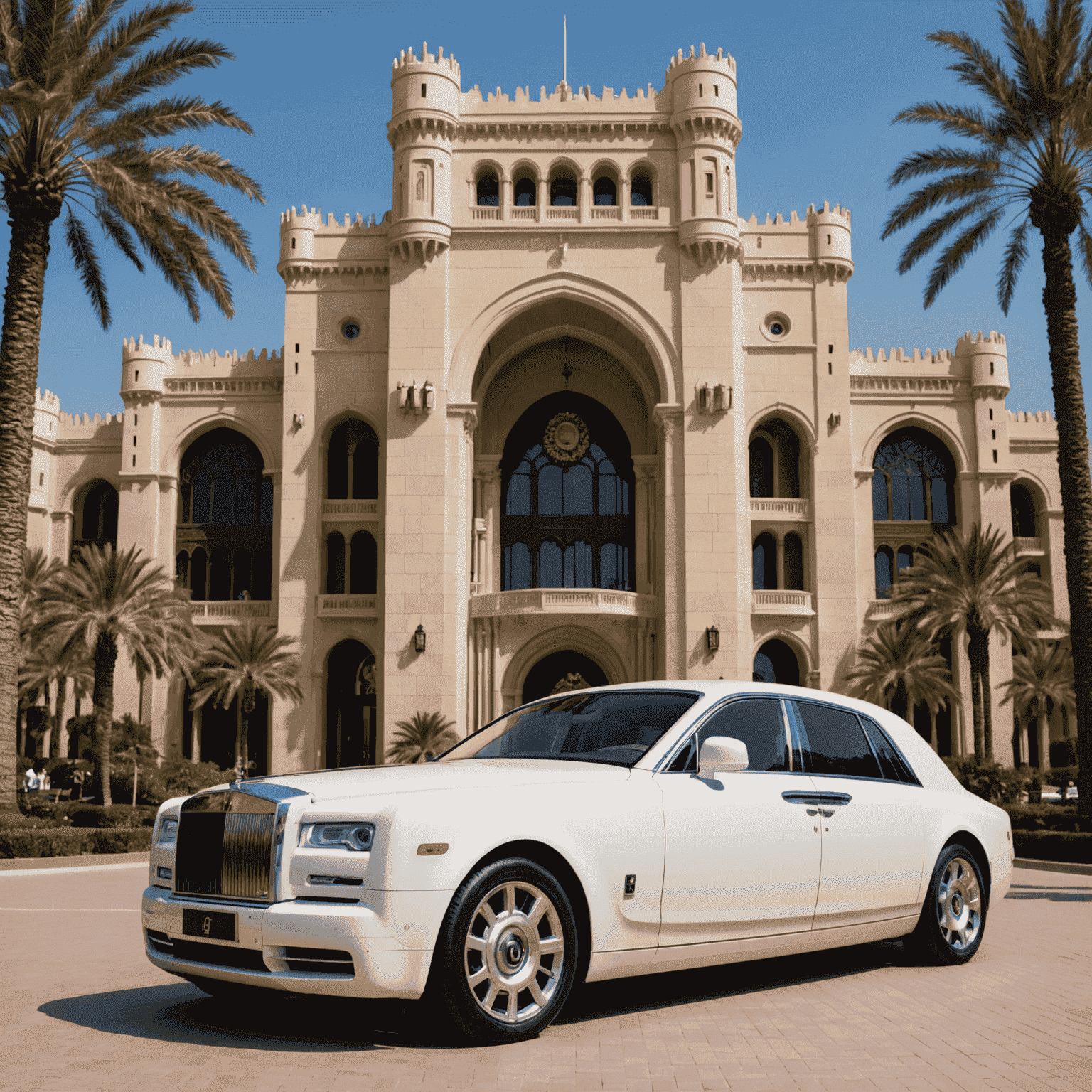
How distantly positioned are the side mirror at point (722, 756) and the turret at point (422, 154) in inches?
1403

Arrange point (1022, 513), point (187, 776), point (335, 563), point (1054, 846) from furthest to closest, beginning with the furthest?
point (1022, 513)
point (335, 563)
point (187, 776)
point (1054, 846)

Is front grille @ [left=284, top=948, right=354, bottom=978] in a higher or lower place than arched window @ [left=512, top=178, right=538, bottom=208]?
lower

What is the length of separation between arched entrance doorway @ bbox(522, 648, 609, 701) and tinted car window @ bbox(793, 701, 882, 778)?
1404 inches

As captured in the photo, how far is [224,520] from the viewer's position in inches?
1779

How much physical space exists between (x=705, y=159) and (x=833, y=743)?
35.7 m

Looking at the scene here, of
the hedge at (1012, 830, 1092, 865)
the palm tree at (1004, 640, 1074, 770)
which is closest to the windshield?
the hedge at (1012, 830, 1092, 865)

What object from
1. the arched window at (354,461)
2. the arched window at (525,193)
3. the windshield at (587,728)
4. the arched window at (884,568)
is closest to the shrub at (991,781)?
the arched window at (884,568)

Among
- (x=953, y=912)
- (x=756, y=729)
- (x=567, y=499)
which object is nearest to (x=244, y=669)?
(x=567, y=499)

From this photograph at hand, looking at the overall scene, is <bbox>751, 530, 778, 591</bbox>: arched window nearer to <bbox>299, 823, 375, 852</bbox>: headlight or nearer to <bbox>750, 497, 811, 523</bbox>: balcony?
<bbox>750, 497, 811, 523</bbox>: balcony

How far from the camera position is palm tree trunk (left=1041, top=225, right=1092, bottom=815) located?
1988 cm

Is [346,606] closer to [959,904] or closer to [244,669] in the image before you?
[244,669]

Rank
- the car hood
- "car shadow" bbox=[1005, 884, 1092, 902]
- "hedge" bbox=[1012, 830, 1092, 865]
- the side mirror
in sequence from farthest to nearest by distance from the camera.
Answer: "hedge" bbox=[1012, 830, 1092, 865] < "car shadow" bbox=[1005, 884, 1092, 902] < the side mirror < the car hood

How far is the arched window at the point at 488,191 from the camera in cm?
4141

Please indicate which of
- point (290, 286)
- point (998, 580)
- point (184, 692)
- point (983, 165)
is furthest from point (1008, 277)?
point (184, 692)
